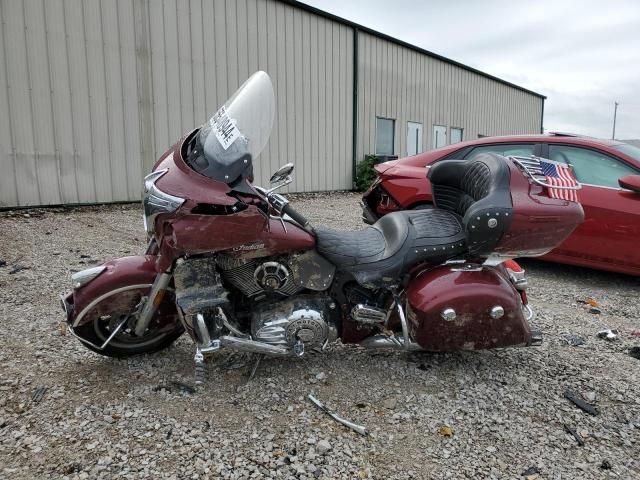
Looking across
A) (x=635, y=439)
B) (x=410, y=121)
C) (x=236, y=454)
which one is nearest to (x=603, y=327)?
(x=635, y=439)

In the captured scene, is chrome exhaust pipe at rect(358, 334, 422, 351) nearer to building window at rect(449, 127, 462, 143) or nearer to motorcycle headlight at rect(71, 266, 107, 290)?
motorcycle headlight at rect(71, 266, 107, 290)

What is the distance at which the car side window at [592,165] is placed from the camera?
14.9 feet

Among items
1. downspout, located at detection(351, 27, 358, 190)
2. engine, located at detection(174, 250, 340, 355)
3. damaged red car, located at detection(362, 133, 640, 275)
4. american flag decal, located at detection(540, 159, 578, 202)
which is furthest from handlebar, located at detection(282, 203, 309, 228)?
downspout, located at detection(351, 27, 358, 190)

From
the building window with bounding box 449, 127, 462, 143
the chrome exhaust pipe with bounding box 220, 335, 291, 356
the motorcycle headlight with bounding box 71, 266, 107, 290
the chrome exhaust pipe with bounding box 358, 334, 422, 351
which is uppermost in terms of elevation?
the building window with bounding box 449, 127, 462, 143

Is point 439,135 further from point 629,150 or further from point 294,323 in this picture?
point 294,323

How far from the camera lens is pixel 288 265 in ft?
8.40

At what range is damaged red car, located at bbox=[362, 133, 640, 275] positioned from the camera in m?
4.41

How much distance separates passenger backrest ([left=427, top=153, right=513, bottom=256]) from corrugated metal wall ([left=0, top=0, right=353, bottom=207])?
21.8ft

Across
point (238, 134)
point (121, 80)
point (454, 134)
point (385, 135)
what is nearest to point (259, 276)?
point (238, 134)

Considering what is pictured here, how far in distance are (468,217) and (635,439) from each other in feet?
4.26

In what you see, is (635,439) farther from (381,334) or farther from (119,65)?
(119,65)

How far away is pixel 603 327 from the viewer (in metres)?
3.64

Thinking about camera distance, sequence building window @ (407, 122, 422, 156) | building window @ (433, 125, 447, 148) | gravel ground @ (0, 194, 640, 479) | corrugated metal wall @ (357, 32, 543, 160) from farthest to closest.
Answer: building window @ (433, 125, 447, 148) < building window @ (407, 122, 422, 156) < corrugated metal wall @ (357, 32, 543, 160) < gravel ground @ (0, 194, 640, 479)

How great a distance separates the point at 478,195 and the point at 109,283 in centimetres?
208
